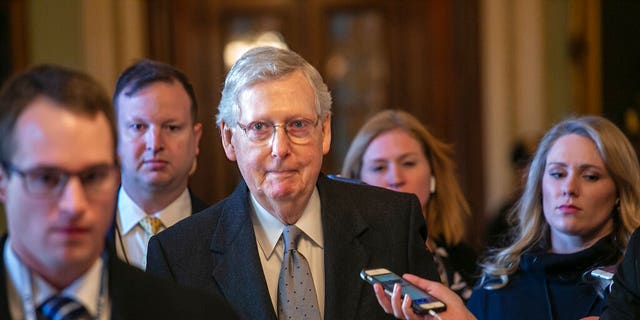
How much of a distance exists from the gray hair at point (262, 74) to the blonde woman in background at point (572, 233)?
1185 mm

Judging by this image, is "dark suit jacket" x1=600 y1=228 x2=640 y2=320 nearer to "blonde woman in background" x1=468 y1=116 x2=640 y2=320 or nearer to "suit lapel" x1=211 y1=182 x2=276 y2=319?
"blonde woman in background" x1=468 y1=116 x2=640 y2=320

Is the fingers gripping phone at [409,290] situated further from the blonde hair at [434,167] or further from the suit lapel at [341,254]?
the blonde hair at [434,167]

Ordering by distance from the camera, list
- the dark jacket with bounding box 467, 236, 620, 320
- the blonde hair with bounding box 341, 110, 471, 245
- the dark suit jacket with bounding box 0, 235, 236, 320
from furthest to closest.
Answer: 1. the blonde hair with bounding box 341, 110, 471, 245
2. the dark jacket with bounding box 467, 236, 620, 320
3. the dark suit jacket with bounding box 0, 235, 236, 320

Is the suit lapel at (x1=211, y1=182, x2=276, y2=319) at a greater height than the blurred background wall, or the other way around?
the blurred background wall

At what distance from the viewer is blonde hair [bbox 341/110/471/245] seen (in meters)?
4.24

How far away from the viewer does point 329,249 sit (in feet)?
8.97

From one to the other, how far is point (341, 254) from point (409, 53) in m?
5.60

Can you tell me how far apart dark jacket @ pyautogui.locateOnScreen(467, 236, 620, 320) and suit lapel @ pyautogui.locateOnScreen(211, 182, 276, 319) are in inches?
49.7

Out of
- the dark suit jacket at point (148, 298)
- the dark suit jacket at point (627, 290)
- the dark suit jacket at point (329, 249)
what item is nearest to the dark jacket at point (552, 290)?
the dark suit jacket at point (627, 290)

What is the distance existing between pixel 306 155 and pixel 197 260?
0.48 metres

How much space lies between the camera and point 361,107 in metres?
8.20

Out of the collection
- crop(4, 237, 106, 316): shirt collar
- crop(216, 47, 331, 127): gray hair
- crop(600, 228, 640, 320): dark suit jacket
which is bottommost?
crop(600, 228, 640, 320): dark suit jacket

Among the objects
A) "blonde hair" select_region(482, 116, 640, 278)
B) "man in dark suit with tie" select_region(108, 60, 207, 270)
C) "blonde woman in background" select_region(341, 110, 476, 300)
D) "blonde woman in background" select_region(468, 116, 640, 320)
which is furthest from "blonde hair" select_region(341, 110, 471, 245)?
"man in dark suit with tie" select_region(108, 60, 207, 270)

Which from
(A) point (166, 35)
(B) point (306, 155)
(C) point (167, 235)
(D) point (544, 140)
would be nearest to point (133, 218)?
(C) point (167, 235)
